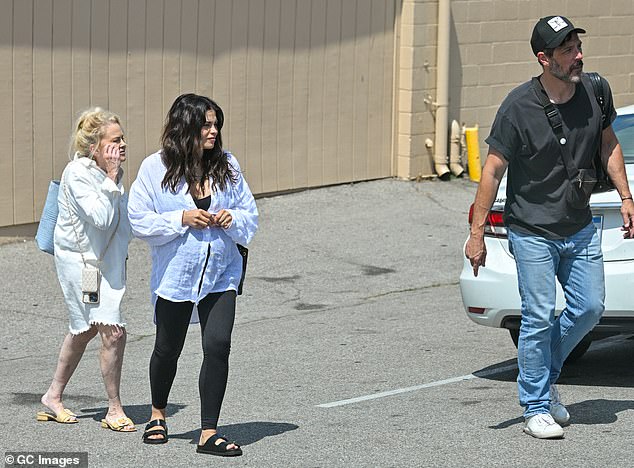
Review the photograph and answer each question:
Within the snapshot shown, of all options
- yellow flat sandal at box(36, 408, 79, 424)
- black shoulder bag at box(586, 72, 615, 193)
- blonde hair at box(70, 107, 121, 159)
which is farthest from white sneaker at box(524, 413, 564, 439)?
blonde hair at box(70, 107, 121, 159)

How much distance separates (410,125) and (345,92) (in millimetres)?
892

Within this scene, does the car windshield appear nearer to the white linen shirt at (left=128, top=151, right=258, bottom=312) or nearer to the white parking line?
the white parking line

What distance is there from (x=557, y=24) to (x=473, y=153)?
833 centimetres

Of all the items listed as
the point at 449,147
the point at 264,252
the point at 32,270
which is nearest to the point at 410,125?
the point at 449,147

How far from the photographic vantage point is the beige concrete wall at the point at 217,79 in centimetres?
1139

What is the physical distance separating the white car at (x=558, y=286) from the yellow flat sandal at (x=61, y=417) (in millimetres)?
2277

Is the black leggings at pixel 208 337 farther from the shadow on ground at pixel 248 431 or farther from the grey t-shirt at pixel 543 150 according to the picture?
the grey t-shirt at pixel 543 150

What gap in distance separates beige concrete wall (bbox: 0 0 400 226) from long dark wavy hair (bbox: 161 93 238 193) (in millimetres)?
5217

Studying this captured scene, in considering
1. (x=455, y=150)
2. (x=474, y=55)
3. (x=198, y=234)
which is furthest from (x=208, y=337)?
(x=474, y=55)

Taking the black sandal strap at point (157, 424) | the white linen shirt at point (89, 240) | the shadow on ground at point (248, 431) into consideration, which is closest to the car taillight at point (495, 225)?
the shadow on ground at point (248, 431)

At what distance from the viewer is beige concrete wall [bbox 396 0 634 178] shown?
1430cm

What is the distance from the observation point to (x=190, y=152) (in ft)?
20.7

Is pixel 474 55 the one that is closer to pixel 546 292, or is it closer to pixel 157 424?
pixel 546 292

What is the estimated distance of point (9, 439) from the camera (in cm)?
660
